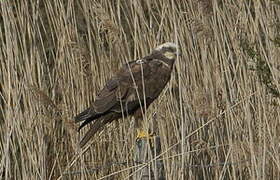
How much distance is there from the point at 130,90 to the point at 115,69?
14 cm

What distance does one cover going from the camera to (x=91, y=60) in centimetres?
341

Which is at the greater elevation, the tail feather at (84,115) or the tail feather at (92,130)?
the tail feather at (84,115)

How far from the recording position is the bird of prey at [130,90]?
10.4ft

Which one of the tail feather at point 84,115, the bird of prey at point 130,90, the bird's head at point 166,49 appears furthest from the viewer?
the bird's head at point 166,49

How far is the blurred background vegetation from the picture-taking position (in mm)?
3152

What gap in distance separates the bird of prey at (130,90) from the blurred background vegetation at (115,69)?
0.07 metres

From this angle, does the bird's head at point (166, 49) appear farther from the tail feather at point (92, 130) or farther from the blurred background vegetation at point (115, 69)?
the tail feather at point (92, 130)

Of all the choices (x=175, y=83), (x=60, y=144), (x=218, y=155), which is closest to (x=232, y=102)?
(x=218, y=155)

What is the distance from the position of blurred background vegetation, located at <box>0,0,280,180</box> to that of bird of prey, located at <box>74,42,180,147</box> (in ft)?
0.24

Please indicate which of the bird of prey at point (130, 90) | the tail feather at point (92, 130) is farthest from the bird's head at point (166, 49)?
the tail feather at point (92, 130)

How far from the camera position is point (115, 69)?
3412 millimetres

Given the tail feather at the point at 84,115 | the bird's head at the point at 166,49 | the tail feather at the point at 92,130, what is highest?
the bird's head at the point at 166,49

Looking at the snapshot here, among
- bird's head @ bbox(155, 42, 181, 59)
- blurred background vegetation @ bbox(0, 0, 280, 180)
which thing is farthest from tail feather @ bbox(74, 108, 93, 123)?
bird's head @ bbox(155, 42, 181, 59)

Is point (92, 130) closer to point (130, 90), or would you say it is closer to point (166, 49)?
point (130, 90)
